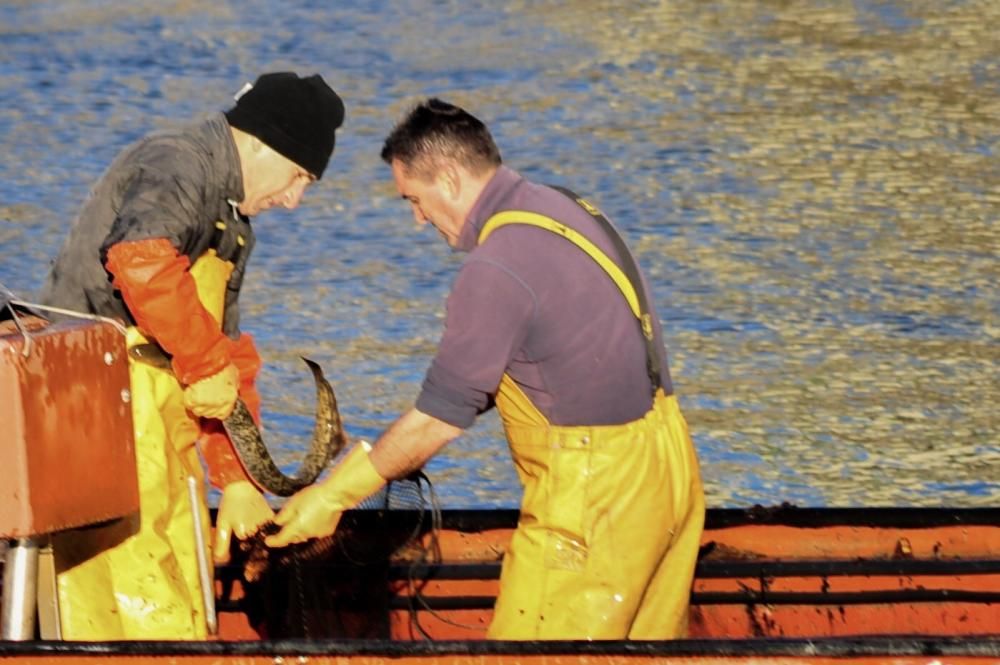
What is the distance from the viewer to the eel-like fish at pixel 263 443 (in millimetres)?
5356

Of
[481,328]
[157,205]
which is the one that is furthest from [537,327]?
[157,205]

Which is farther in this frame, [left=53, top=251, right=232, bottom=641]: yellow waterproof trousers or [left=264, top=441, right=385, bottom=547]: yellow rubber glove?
[left=53, top=251, right=232, bottom=641]: yellow waterproof trousers

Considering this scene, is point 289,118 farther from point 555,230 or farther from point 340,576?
point 340,576

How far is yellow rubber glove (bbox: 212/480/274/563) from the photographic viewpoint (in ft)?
18.9

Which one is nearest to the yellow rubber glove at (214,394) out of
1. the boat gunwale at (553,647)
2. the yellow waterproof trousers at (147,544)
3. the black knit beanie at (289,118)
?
the yellow waterproof trousers at (147,544)

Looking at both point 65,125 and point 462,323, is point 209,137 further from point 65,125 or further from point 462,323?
point 65,125

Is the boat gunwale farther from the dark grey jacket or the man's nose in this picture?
the man's nose

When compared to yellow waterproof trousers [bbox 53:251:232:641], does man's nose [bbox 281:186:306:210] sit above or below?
above

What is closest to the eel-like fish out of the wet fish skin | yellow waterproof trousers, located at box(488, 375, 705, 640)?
the wet fish skin

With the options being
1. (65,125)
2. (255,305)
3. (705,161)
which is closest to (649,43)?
(705,161)

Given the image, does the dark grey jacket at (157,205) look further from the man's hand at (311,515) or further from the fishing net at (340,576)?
the fishing net at (340,576)

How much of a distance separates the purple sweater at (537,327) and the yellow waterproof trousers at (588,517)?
6 centimetres

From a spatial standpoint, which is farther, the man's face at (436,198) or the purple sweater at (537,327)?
the man's face at (436,198)

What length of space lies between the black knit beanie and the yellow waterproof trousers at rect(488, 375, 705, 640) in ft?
3.01
